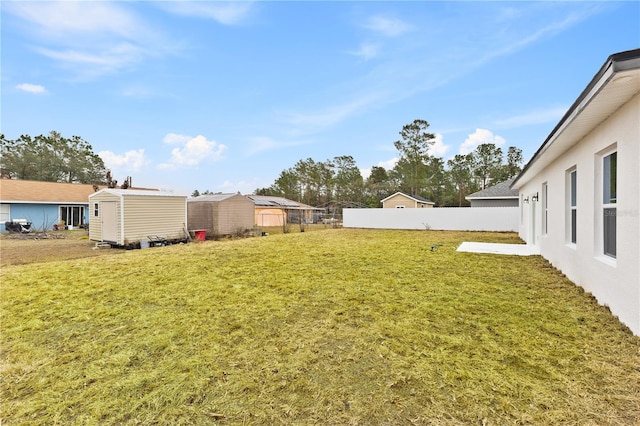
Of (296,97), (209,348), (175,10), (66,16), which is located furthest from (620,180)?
(296,97)

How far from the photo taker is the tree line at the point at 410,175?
112 feet

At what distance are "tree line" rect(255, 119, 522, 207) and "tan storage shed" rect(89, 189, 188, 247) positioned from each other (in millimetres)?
26100

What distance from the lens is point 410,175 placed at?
34.8 m

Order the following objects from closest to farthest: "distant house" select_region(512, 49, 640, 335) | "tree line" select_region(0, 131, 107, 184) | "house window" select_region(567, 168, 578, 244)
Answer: "distant house" select_region(512, 49, 640, 335) < "house window" select_region(567, 168, 578, 244) < "tree line" select_region(0, 131, 107, 184)

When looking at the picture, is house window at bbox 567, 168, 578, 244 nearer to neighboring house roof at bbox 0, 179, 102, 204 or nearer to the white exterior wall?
the white exterior wall

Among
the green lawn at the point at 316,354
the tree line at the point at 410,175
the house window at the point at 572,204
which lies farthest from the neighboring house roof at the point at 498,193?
the green lawn at the point at 316,354

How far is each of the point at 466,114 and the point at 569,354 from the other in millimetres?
20611

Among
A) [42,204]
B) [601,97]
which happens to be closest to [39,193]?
[42,204]

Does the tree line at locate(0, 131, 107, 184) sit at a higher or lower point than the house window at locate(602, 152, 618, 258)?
higher

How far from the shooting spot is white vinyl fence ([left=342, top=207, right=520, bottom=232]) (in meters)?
16.8

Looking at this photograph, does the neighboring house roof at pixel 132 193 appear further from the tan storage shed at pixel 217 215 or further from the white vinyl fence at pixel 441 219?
the white vinyl fence at pixel 441 219

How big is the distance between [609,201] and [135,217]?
44.2ft

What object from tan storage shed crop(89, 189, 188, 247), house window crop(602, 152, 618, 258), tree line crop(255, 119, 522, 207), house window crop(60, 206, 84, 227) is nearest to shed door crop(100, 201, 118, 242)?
tan storage shed crop(89, 189, 188, 247)

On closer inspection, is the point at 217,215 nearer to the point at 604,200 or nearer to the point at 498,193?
the point at 604,200
